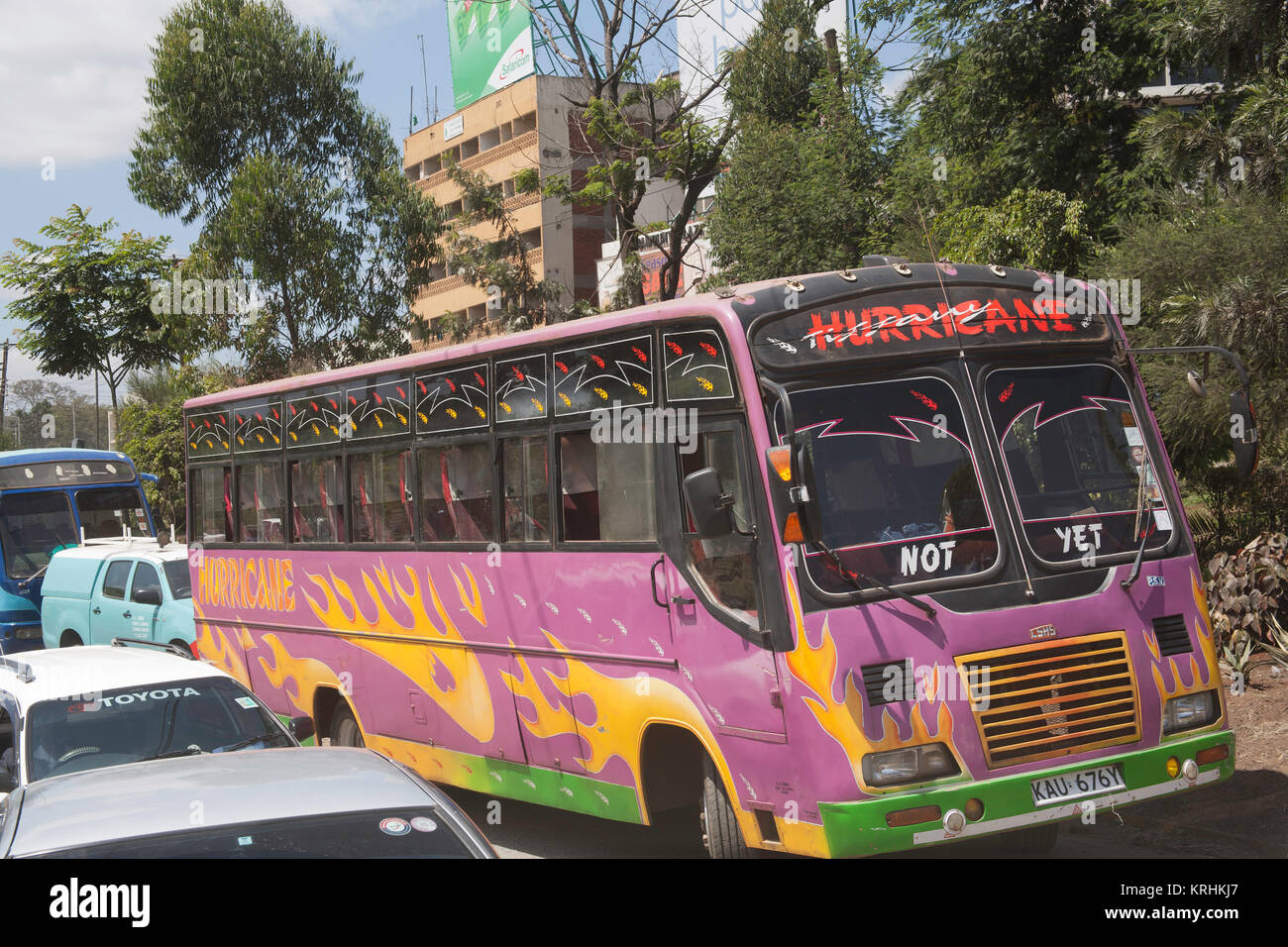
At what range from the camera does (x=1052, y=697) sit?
20.7 ft

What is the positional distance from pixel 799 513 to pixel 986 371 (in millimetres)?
1444

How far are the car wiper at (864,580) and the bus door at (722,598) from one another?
39cm

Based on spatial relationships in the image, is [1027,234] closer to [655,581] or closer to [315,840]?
[655,581]

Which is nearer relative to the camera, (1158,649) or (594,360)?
(1158,649)

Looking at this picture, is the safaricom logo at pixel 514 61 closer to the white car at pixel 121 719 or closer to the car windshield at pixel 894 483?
the white car at pixel 121 719

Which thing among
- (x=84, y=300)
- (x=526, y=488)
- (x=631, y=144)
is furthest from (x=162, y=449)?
(x=526, y=488)

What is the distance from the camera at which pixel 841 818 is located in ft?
19.7

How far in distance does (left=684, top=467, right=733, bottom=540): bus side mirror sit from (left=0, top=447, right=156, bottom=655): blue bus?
16.6 metres

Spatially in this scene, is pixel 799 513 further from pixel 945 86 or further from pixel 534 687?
pixel 945 86

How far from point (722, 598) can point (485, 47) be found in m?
52.4

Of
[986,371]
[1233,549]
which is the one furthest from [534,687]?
[1233,549]

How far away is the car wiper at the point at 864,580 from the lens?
6262 mm

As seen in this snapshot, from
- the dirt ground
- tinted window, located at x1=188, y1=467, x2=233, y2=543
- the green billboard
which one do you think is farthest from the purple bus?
the green billboard

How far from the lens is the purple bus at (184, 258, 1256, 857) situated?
6.20 m
